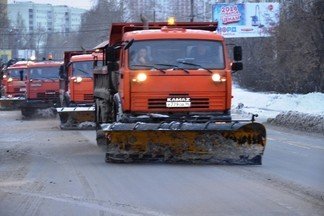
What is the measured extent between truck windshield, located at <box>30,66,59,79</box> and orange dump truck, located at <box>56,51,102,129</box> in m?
5.08

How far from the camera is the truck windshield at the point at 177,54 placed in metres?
13.4

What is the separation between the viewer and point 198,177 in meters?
10.9

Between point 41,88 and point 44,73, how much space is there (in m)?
1.00

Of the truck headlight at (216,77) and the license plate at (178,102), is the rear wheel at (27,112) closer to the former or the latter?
the license plate at (178,102)

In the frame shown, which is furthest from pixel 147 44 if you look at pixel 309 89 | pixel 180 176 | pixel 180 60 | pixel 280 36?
pixel 309 89

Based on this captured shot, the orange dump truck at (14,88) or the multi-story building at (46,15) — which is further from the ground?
the multi-story building at (46,15)

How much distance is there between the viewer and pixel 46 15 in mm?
128750

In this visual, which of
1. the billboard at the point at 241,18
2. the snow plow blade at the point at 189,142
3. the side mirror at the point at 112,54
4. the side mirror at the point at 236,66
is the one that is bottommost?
the snow plow blade at the point at 189,142

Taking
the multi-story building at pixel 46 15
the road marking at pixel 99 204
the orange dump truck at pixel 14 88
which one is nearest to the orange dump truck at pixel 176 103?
the road marking at pixel 99 204

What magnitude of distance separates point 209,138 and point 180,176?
173cm

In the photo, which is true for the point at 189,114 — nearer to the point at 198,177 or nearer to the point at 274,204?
the point at 198,177

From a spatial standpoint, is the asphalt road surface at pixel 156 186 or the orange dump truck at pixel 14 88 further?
the orange dump truck at pixel 14 88

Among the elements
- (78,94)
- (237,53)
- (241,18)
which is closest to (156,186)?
(237,53)

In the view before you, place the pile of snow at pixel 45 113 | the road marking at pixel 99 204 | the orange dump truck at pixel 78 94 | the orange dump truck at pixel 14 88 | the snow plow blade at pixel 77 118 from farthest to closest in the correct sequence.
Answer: the orange dump truck at pixel 14 88
the pile of snow at pixel 45 113
the orange dump truck at pixel 78 94
the snow plow blade at pixel 77 118
the road marking at pixel 99 204
